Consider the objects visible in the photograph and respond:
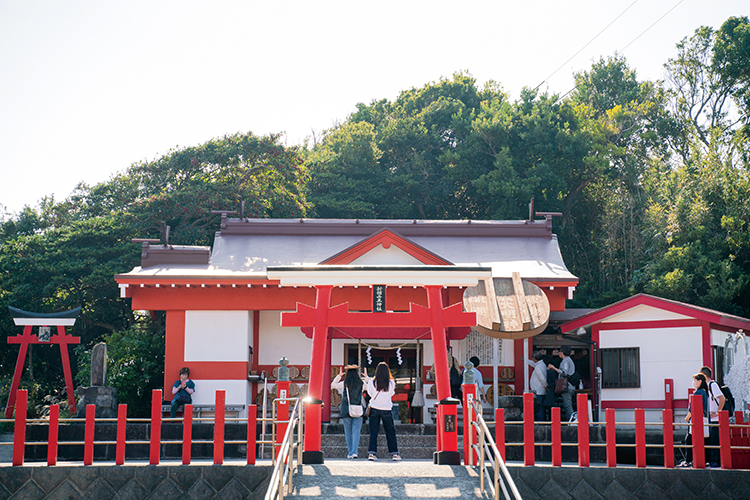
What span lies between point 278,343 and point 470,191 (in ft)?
63.5

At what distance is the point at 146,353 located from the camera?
20.4m

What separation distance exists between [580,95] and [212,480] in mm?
32942

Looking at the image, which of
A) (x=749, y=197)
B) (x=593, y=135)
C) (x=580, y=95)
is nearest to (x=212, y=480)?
(x=749, y=197)

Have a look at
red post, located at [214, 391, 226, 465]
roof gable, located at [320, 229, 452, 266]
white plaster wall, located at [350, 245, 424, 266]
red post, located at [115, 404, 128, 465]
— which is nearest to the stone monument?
red post, located at [115, 404, 128, 465]

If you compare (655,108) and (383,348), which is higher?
(655,108)

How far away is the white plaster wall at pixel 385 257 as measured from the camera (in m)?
18.8

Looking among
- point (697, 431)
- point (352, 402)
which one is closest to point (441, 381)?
point (352, 402)

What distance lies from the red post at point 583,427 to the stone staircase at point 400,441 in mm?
2952

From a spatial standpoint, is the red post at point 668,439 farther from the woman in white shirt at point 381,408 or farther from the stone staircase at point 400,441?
the woman in white shirt at point 381,408

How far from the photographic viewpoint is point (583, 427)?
11.1 meters

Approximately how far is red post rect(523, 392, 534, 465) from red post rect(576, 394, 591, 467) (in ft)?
2.44

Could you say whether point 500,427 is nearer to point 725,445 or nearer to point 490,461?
point 490,461

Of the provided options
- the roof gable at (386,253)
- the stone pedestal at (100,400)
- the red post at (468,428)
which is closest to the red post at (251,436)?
the red post at (468,428)

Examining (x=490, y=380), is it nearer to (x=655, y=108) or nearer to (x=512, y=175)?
(x=512, y=175)
